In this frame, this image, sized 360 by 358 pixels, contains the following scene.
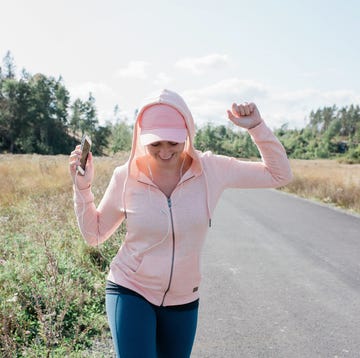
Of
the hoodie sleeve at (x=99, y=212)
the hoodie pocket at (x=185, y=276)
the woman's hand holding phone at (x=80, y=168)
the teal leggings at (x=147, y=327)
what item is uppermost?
the woman's hand holding phone at (x=80, y=168)

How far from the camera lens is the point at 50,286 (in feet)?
12.2

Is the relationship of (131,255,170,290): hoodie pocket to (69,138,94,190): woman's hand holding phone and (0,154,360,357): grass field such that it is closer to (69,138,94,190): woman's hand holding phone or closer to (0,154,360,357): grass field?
(69,138,94,190): woman's hand holding phone

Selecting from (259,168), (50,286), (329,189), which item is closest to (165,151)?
(259,168)

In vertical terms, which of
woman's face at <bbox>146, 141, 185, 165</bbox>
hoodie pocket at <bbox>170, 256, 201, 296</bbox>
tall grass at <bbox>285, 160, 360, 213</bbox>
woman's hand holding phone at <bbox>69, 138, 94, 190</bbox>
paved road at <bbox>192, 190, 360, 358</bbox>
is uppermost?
woman's face at <bbox>146, 141, 185, 165</bbox>

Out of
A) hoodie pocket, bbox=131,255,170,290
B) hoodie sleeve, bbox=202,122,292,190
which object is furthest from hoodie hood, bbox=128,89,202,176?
hoodie pocket, bbox=131,255,170,290

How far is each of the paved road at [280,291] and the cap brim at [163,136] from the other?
2.22 m

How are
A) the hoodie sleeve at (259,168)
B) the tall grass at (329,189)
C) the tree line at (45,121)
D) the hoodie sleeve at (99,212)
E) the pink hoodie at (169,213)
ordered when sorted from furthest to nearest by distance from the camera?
the tree line at (45,121) < the tall grass at (329,189) < the hoodie sleeve at (259,168) < the hoodie sleeve at (99,212) < the pink hoodie at (169,213)

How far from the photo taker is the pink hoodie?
231 cm

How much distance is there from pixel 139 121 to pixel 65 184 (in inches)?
448

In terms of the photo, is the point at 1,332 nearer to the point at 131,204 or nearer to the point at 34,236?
the point at 131,204

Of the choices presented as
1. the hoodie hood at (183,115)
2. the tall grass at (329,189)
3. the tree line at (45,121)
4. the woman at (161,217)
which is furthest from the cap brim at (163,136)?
the tree line at (45,121)

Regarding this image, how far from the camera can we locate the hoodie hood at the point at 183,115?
2363mm

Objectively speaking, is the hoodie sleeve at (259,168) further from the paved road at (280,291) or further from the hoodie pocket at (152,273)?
the paved road at (280,291)

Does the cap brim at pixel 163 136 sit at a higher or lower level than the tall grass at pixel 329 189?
higher
